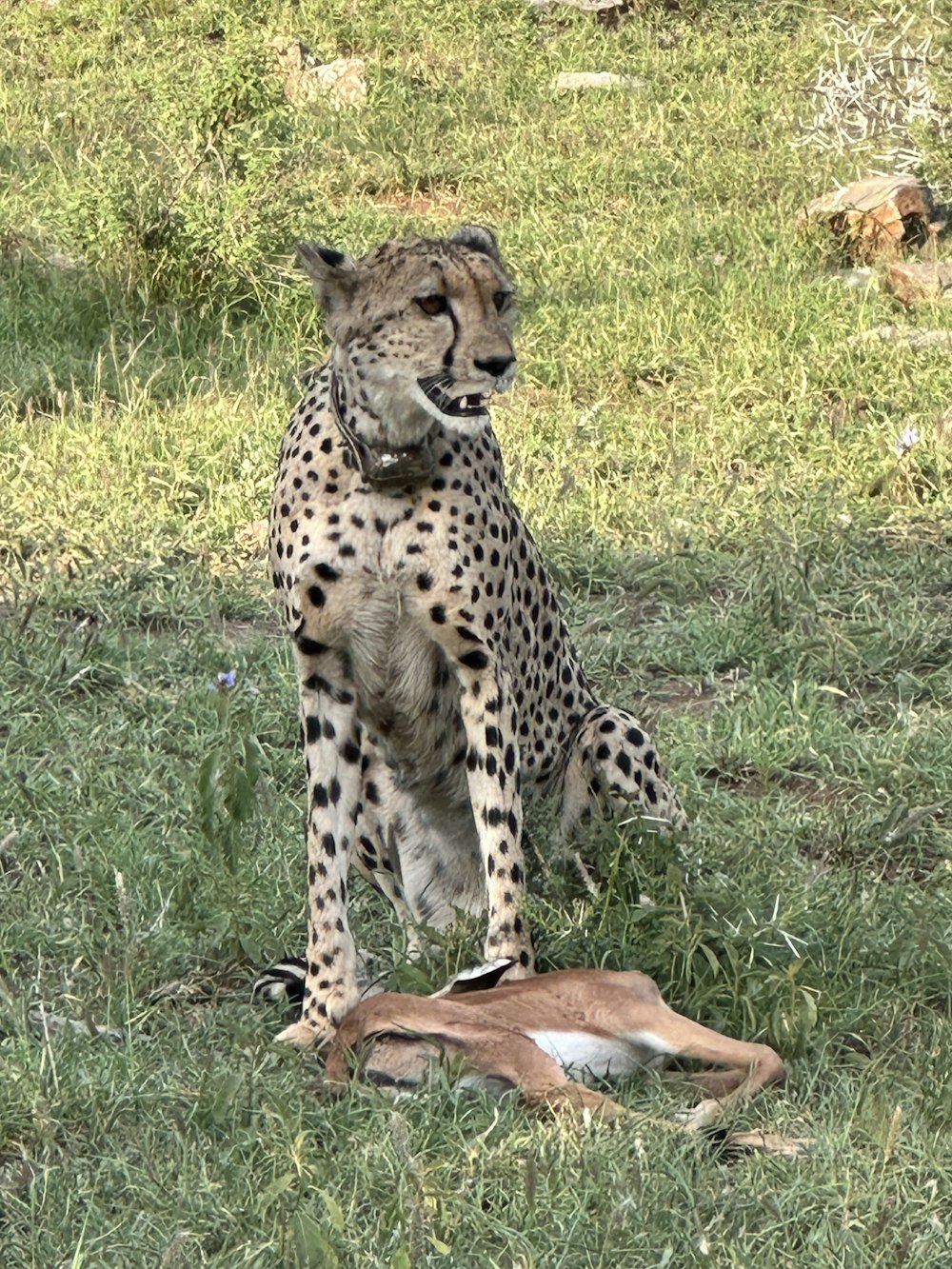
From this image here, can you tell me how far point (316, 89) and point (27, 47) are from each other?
130cm

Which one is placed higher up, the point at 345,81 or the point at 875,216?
the point at 345,81

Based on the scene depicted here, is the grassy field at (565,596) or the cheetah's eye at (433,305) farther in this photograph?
the cheetah's eye at (433,305)

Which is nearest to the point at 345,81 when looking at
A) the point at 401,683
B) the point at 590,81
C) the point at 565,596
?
the point at 590,81

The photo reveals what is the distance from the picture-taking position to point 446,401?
308 centimetres

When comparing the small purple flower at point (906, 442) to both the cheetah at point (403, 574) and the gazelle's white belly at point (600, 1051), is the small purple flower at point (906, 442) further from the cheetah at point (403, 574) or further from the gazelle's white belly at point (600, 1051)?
the gazelle's white belly at point (600, 1051)

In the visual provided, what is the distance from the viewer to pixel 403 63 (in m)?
8.67

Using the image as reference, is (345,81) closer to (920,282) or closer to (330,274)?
(920,282)

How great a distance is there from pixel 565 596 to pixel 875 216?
9.48ft

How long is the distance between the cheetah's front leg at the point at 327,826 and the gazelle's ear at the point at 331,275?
0.52 m

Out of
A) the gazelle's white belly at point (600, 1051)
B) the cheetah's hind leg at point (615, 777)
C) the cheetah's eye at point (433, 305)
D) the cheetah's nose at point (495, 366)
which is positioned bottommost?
the gazelle's white belly at point (600, 1051)

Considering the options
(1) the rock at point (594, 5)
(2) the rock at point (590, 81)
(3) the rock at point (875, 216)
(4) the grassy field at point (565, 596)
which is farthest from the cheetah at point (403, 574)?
(1) the rock at point (594, 5)

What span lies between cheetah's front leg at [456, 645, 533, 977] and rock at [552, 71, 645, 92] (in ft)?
19.4

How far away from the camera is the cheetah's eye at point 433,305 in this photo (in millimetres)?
3076

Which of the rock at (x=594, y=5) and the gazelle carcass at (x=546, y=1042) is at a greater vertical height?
the rock at (x=594, y=5)
